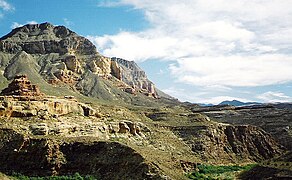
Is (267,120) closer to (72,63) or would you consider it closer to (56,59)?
(72,63)

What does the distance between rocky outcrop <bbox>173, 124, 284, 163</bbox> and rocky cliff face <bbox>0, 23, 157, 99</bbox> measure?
62.5 m

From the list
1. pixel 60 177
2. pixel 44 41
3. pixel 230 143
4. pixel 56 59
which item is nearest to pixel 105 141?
pixel 60 177

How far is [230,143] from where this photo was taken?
255ft

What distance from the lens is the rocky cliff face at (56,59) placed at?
13975 centimetres

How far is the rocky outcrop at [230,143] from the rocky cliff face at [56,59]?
6248 centimetres

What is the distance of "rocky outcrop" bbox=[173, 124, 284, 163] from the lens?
71.4 metres

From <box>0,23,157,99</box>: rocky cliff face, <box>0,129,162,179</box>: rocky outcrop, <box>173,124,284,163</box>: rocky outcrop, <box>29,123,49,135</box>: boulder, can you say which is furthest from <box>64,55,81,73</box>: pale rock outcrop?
<box>0,129,162,179</box>: rocky outcrop

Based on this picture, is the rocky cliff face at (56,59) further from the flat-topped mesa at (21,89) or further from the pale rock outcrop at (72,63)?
the flat-topped mesa at (21,89)

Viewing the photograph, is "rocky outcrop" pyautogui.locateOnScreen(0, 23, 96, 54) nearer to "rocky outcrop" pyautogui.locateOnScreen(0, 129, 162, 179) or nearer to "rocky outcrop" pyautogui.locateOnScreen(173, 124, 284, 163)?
"rocky outcrop" pyautogui.locateOnScreen(173, 124, 284, 163)

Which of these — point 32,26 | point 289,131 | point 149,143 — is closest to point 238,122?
point 289,131

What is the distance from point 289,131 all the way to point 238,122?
58.2 ft

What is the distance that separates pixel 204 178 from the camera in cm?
5556

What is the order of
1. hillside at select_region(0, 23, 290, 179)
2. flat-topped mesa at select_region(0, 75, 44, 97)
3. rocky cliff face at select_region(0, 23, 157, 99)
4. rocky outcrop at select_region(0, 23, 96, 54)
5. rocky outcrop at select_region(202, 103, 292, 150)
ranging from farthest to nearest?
rocky outcrop at select_region(0, 23, 96, 54) → rocky cliff face at select_region(0, 23, 157, 99) → rocky outcrop at select_region(202, 103, 292, 150) → flat-topped mesa at select_region(0, 75, 44, 97) → hillside at select_region(0, 23, 290, 179)

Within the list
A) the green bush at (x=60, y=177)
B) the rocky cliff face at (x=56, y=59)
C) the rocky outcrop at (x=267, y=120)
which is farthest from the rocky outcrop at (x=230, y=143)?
the rocky cliff face at (x=56, y=59)
